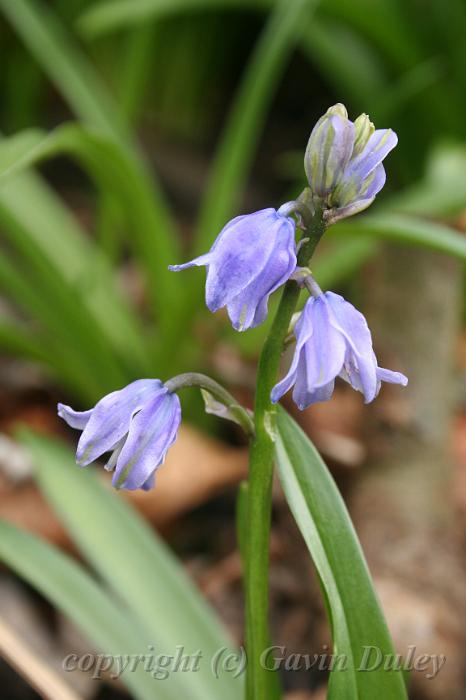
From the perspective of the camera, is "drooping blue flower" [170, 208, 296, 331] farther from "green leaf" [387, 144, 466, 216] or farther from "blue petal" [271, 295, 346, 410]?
"green leaf" [387, 144, 466, 216]

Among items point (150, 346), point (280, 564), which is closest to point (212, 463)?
point (280, 564)

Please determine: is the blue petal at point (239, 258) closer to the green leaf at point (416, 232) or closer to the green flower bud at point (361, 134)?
the green flower bud at point (361, 134)

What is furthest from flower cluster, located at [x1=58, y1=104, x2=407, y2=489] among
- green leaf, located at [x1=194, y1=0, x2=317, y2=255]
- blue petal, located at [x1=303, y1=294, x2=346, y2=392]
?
green leaf, located at [x1=194, y1=0, x2=317, y2=255]

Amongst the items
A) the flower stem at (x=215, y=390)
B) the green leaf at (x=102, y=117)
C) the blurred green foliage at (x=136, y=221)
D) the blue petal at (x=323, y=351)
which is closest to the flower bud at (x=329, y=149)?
the blue petal at (x=323, y=351)

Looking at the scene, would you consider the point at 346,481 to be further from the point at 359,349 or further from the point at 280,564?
the point at 359,349

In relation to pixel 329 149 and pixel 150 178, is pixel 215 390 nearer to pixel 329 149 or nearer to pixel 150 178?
pixel 329 149
